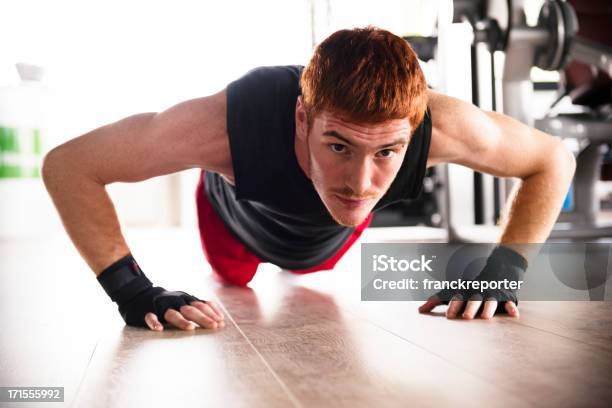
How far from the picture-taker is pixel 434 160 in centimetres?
127

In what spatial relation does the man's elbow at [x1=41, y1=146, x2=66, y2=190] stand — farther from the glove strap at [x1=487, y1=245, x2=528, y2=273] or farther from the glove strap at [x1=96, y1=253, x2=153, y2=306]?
the glove strap at [x1=487, y1=245, x2=528, y2=273]

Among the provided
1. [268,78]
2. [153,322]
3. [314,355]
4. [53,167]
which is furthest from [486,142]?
[53,167]

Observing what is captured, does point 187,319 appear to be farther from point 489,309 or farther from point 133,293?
point 489,309

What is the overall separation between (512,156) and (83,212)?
0.81 metres

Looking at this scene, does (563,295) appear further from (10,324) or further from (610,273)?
(10,324)

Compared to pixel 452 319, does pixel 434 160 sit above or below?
above

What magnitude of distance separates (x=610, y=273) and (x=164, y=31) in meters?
2.87

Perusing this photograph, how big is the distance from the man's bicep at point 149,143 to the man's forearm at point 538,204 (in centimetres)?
59

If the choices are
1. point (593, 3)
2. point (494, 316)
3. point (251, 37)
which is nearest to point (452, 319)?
point (494, 316)

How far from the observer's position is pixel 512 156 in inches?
50.1

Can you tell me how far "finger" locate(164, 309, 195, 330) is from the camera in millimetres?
1054

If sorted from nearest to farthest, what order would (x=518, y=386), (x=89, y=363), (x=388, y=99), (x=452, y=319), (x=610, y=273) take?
(x=518, y=386), (x=89, y=363), (x=388, y=99), (x=452, y=319), (x=610, y=273)

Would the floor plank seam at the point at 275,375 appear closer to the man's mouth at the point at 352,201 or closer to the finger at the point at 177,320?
the finger at the point at 177,320

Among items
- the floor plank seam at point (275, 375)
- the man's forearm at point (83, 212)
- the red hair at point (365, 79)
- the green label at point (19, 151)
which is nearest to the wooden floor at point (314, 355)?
the floor plank seam at point (275, 375)
